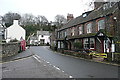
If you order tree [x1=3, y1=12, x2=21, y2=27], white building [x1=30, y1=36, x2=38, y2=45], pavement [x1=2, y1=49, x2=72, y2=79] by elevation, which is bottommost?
pavement [x1=2, y1=49, x2=72, y2=79]

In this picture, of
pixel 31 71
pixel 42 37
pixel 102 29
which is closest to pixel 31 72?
pixel 31 71

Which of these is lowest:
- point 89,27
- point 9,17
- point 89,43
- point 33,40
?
point 89,43

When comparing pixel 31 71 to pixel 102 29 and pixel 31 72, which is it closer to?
pixel 31 72

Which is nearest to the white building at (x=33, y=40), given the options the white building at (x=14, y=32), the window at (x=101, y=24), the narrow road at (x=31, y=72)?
the white building at (x=14, y=32)

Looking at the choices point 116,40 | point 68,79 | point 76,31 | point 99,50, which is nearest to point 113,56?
point 116,40

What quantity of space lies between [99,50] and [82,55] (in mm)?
3613

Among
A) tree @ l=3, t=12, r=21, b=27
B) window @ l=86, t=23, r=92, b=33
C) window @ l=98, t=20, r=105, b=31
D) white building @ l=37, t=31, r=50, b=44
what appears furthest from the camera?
tree @ l=3, t=12, r=21, b=27

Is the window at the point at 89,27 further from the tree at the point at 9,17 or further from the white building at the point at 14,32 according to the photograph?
the tree at the point at 9,17

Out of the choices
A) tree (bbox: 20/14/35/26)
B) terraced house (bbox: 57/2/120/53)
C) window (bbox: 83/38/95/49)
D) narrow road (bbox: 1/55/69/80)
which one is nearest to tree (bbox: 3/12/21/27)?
tree (bbox: 20/14/35/26)

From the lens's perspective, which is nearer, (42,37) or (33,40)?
(33,40)

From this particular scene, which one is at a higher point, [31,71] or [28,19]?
[28,19]

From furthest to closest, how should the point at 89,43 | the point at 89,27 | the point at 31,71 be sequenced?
1. the point at 89,27
2. the point at 89,43
3. the point at 31,71

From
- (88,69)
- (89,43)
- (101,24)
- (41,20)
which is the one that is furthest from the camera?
(41,20)

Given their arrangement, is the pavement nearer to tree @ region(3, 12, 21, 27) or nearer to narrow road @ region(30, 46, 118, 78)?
narrow road @ region(30, 46, 118, 78)
